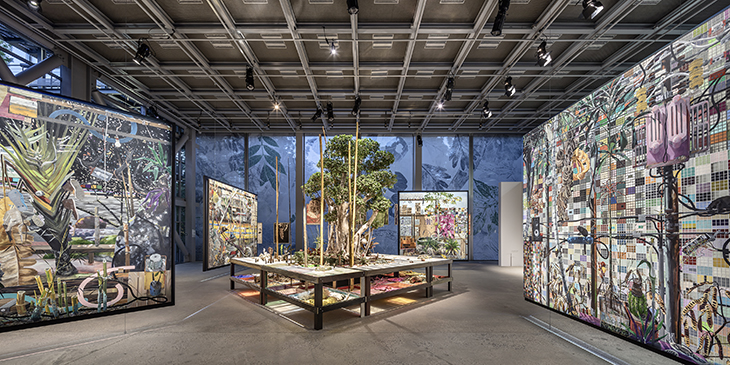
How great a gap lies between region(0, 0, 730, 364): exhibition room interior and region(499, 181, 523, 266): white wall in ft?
4.74

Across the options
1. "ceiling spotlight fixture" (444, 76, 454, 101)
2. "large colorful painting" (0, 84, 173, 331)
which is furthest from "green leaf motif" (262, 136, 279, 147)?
"large colorful painting" (0, 84, 173, 331)

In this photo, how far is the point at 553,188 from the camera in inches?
163

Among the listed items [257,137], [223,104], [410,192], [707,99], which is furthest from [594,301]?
[257,137]

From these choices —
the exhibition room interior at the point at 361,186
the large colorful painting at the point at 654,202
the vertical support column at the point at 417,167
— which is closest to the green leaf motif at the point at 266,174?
the exhibition room interior at the point at 361,186

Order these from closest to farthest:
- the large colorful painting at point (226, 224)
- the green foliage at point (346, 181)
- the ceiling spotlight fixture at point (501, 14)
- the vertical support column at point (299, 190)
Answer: the ceiling spotlight fixture at point (501, 14) < the green foliage at point (346, 181) < the large colorful painting at point (226, 224) < the vertical support column at point (299, 190)

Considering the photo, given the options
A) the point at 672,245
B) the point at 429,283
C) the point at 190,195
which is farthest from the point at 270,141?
the point at 672,245

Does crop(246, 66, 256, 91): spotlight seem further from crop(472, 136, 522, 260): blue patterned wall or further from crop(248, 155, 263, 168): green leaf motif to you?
crop(472, 136, 522, 260): blue patterned wall

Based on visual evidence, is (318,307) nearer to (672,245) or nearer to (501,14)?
(672,245)

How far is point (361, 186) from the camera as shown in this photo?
20.3 feet

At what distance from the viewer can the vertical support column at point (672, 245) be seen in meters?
2.53

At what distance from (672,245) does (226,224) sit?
9066 mm

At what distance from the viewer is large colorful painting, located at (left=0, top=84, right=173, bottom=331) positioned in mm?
3367

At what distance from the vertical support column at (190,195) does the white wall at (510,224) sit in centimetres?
1088

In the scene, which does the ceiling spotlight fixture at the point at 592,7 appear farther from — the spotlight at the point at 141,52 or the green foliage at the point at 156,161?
the spotlight at the point at 141,52
